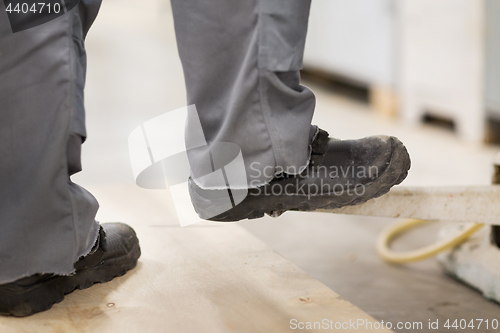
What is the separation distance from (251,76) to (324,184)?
0.69 ft

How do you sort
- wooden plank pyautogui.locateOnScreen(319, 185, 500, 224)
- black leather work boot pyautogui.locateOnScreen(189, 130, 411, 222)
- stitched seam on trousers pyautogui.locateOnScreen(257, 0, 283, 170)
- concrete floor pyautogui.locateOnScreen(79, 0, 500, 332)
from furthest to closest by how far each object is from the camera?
concrete floor pyautogui.locateOnScreen(79, 0, 500, 332), wooden plank pyautogui.locateOnScreen(319, 185, 500, 224), black leather work boot pyautogui.locateOnScreen(189, 130, 411, 222), stitched seam on trousers pyautogui.locateOnScreen(257, 0, 283, 170)

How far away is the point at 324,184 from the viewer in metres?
0.74

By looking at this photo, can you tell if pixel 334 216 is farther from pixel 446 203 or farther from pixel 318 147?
pixel 318 147

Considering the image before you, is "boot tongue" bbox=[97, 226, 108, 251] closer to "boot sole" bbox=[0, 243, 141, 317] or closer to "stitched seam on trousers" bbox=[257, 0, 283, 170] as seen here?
"boot sole" bbox=[0, 243, 141, 317]

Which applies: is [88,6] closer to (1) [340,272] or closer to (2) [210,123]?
(2) [210,123]

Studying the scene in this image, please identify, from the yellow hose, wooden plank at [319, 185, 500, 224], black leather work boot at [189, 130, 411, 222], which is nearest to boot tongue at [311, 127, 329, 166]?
black leather work boot at [189, 130, 411, 222]

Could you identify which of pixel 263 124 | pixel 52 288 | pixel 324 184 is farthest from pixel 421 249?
pixel 52 288

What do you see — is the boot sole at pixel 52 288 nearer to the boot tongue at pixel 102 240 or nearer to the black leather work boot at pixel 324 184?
the boot tongue at pixel 102 240

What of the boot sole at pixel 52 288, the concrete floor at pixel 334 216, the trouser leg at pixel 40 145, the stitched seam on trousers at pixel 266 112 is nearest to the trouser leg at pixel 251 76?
the stitched seam on trousers at pixel 266 112

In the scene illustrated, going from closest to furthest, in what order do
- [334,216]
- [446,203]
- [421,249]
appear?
[446,203]
[421,249]
[334,216]

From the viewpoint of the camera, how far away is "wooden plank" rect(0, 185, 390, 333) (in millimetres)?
689

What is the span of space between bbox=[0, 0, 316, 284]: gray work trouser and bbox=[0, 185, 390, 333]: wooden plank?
0.11 meters

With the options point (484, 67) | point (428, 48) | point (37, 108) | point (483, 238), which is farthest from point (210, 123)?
point (428, 48)

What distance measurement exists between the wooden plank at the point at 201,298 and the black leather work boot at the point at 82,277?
1 cm
